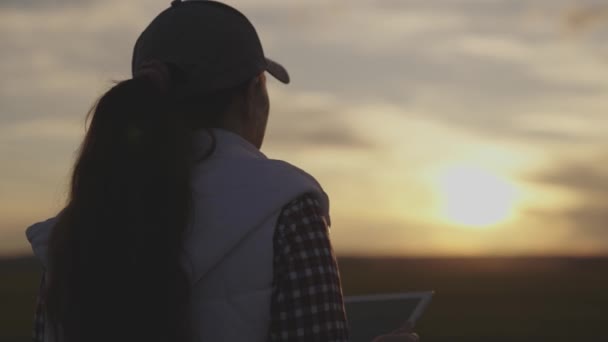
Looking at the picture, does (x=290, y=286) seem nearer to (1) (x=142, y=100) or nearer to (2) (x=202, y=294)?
(2) (x=202, y=294)

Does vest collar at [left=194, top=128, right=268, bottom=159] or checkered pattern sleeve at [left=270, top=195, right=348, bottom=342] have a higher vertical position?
vest collar at [left=194, top=128, right=268, bottom=159]

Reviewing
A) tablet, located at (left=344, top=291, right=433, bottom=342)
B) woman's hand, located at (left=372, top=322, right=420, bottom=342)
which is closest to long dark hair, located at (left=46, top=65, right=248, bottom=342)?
woman's hand, located at (left=372, top=322, right=420, bottom=342)

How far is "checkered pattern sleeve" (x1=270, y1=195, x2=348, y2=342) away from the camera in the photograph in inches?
92.9

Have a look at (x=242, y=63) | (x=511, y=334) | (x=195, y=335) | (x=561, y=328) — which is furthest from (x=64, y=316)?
(x=561, y=328)

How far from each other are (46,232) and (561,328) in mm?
29644

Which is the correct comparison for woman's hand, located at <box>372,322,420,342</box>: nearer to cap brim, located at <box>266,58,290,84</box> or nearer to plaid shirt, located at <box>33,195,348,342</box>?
plaid shirt, located at <box>33,195,348,342</box>

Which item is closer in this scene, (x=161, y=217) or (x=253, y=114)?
(x=161, y=217)

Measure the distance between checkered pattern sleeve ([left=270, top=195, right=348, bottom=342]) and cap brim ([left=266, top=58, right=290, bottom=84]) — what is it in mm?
451

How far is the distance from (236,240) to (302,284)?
16 cm

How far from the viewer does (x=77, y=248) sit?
2.43 m

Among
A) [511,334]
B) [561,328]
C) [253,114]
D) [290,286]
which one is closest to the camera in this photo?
[290,286]

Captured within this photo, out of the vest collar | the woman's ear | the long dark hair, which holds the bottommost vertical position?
the long dark hair

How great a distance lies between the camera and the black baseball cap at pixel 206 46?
255 centimetres

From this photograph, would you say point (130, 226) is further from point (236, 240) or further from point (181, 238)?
point (236, 240)
